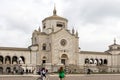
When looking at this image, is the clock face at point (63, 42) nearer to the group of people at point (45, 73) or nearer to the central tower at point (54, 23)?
the central tower at point (54, 23)

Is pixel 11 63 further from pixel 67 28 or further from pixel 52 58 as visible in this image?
pixel 67 28

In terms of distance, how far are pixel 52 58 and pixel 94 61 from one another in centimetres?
1487

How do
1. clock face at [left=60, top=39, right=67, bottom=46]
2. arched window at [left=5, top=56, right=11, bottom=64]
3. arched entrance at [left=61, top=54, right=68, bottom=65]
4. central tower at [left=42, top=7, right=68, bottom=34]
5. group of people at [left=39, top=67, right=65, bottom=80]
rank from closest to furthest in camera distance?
group of people at [left=39, top=67, right=65, bottom=80], arched window at [left=5, top=56, right=11, bottom=64], arched entrance at [left=61, top=54, right=68, bottom=65], clock face at [left=60, top=39, right=67, bottom=46], central tower at [left=42, top=7, right=68, bottom=34]

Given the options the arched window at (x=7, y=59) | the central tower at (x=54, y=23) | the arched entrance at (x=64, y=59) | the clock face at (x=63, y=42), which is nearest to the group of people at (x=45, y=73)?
the arched window at (x=7, y=59)

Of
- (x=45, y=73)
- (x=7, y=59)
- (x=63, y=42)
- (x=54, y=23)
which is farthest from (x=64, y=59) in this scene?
(x=45, y=73)

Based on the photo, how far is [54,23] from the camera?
80750 millimetres

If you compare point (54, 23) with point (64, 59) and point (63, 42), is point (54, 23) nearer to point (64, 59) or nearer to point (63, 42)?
point (63, 42)

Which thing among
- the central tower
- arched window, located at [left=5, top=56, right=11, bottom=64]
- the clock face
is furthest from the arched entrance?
arched window, located at [left=5, top=56, right=11, bottom=64]

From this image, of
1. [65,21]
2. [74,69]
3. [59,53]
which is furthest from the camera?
[65,21]

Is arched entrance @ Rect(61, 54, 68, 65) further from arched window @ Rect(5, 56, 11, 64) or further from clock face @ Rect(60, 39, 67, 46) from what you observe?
arched window @ Rect(5, 56, 11, 64)

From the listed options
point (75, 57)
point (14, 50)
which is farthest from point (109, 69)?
→ point (14, 50)

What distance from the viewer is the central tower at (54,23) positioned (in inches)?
3179

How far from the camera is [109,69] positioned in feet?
270

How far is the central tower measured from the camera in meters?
80.8
